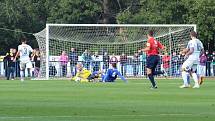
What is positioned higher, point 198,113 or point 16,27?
point 16,27

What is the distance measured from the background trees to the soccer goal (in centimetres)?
1132

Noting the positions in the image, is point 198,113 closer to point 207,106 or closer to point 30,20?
point 207,106

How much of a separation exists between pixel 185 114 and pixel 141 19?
45.5 m

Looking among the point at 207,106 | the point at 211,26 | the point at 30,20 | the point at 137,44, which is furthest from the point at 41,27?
the point at 207,106

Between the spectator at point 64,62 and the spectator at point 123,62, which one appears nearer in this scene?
the spectator at point 64,62

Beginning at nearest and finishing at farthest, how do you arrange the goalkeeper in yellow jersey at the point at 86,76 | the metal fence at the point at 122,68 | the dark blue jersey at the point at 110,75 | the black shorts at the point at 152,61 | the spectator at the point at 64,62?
the black shorts at the point at 152,61
the dark blue jersey at the point at 110,75
the goalkeeper in yellow jersey at the point at 86,76
the metal fence at the point at 122,68
the spectator at the point at 64,62

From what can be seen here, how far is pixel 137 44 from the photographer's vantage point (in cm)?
4506

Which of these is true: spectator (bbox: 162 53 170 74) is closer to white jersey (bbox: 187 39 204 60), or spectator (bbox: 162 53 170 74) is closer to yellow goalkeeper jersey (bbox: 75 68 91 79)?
yellow goalkeeper jersey (bbox: 75 68 91 79)

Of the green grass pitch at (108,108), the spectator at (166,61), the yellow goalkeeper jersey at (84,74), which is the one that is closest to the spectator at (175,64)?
the spectator at (166,61)

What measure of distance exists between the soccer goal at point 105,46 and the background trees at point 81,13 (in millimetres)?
11323

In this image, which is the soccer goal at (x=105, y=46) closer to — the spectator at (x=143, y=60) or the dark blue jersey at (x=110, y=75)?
the spectator at (x=143, y=60)

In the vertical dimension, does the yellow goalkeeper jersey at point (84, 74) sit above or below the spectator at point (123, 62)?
below

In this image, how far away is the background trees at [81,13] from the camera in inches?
2251

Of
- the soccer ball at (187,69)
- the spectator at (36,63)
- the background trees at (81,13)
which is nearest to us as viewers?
the soccer ball at (187,69)
